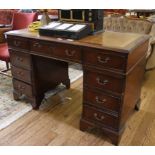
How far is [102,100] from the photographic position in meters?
→ 1.64

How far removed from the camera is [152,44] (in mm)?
2535

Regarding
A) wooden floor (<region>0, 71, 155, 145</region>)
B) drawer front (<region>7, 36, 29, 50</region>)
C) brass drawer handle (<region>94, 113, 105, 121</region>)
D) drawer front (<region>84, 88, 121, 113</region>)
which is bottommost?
wooden floor (<region>0, 71, 155, 145</region>)

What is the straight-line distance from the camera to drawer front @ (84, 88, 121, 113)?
1.58 meters

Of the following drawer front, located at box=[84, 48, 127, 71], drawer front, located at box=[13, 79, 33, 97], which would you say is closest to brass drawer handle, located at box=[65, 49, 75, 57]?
drawer front, located at box=[84, 48, 127, 71]

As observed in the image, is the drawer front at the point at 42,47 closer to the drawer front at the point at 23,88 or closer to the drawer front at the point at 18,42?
the drawer front at the point at 18,42

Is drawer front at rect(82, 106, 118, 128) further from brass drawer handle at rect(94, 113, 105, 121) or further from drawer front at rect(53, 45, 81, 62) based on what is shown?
drawer front at rect(53, 45, 81, 62)

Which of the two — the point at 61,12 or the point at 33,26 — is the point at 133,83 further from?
the point at 33,26

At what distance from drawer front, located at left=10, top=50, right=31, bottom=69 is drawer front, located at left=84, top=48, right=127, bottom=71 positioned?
677 millimetres

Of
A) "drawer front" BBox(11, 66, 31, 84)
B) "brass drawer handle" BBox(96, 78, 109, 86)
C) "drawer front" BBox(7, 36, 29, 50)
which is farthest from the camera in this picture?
"drawer front" BBox(11, 66, 31, 84)

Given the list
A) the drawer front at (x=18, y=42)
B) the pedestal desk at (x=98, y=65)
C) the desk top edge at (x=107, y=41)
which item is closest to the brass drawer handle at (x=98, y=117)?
the pedestal desk at (x=98, y=65)

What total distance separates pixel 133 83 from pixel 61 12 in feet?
3.06

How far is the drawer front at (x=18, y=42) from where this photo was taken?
190 centimetres

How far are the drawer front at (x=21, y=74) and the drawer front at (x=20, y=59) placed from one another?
5cm

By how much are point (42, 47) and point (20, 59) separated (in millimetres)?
374
